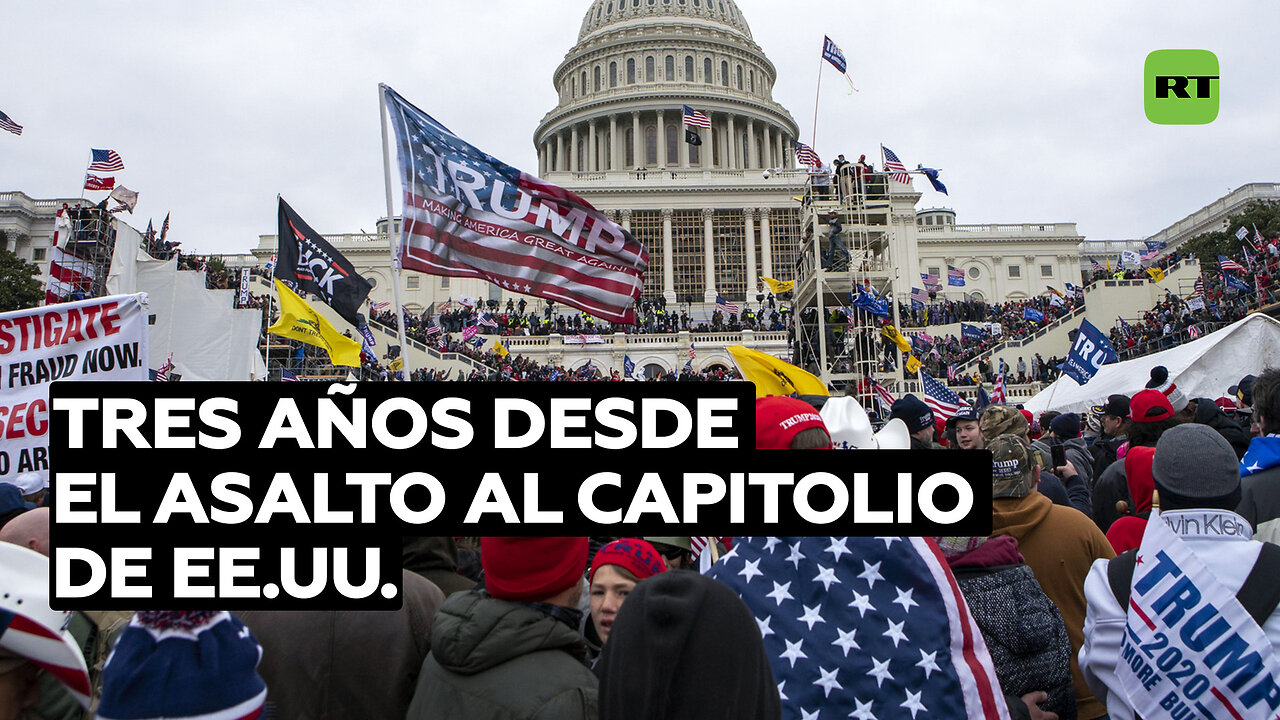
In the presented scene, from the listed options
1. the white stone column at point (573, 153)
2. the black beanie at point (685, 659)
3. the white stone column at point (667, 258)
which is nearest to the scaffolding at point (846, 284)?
the black beanie at point (685, 659)

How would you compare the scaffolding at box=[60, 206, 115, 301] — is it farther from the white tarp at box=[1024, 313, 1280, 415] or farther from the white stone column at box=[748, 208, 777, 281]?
the white stone column at box=[748, 208, 777, 281]

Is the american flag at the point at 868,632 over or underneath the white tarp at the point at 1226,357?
underneath

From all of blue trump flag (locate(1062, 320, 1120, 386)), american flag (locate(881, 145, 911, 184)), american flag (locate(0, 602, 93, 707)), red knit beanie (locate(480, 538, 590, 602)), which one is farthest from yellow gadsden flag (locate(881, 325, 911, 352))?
american flag (locate(0, 602, 93, 707))

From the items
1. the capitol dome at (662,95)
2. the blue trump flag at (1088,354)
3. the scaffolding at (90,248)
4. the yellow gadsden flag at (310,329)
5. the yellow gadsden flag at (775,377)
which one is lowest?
the yellow gadsden flag at (775,377)

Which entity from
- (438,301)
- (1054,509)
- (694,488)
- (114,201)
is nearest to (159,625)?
(694,488)

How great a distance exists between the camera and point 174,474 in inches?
117

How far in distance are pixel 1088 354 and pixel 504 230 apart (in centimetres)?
1059

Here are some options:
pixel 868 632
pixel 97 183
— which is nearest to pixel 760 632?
pixel 868 632

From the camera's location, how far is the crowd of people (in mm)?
1938

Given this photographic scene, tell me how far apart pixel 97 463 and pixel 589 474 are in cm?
169

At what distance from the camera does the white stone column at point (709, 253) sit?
63.6m

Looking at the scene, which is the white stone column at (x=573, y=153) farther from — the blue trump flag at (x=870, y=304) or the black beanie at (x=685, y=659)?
the black beanie at (x=685, y=659)

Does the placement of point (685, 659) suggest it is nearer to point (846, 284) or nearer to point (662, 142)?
point (846, 284)

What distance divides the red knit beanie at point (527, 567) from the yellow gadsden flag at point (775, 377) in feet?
16.0
